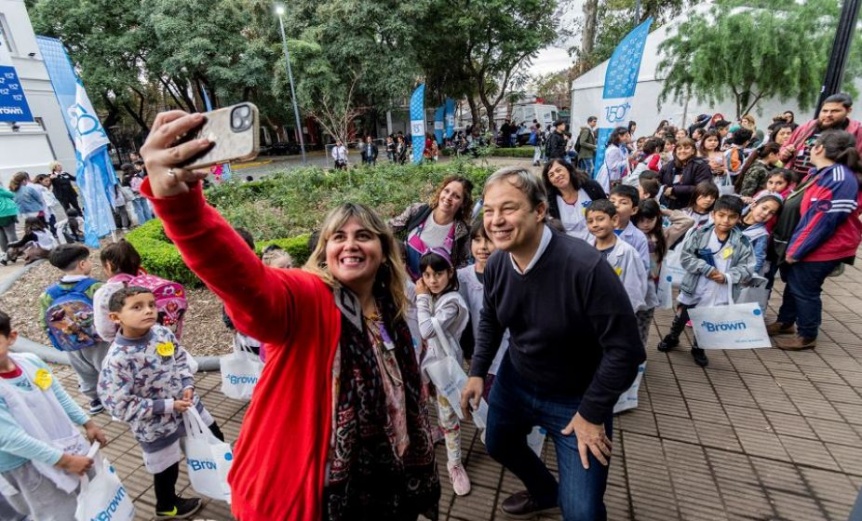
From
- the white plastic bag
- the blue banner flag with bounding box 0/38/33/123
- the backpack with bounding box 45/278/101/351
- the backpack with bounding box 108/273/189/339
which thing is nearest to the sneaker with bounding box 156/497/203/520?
the backpack with bounding box 108/273/189/339

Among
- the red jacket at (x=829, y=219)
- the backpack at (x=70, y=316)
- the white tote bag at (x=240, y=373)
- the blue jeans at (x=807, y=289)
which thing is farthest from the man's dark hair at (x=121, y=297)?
the blue jeans at (x=807, y=289)

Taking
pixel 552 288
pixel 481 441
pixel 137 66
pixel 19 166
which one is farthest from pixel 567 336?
pixel 137 66

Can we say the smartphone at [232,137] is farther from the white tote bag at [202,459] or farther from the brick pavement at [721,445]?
the brick pavement at [721,445]

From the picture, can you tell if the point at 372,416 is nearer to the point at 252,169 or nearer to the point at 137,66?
the point at 252,169

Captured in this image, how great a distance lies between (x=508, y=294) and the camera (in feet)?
6.72

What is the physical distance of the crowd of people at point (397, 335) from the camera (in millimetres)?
1284

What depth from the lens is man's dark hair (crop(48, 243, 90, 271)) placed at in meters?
3.27

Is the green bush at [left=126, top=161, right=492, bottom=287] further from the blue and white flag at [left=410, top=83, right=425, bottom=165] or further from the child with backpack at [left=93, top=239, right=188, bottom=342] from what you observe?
the blue and white flag at [left=410, top=83, right=425, bottom=165]

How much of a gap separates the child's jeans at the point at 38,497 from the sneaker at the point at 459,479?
2066mm

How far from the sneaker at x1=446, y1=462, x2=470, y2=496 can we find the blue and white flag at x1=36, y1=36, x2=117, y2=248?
6.58 m

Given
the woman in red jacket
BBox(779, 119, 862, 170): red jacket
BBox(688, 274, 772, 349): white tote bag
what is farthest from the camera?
BBox(779, 119, 862, 170): red jacket

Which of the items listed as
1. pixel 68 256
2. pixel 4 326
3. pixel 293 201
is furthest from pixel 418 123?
pixel 4 326

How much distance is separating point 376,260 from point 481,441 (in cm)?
225

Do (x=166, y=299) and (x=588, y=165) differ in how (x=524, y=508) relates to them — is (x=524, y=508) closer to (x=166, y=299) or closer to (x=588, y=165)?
(x=166, y=299)
